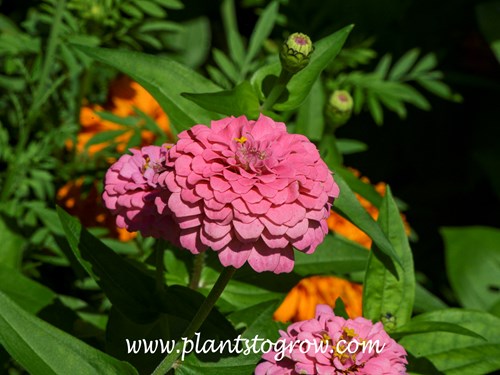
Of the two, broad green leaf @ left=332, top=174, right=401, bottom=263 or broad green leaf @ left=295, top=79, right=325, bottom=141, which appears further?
broad green leaf @ left=295, top=79, right=325, bottom=141

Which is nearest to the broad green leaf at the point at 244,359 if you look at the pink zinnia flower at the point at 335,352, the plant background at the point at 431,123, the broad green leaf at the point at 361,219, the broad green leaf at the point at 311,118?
the pink zinnia flower at the point at 335,352

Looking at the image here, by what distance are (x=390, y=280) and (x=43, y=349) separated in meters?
0.42

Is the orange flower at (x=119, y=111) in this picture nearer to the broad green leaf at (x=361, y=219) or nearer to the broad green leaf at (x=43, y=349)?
the broad green leaf at (x=361, y=219)

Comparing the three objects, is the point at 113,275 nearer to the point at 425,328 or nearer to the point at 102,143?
the point at 425,328

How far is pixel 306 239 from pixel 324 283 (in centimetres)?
54

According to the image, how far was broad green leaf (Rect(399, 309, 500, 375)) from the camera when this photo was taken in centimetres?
94

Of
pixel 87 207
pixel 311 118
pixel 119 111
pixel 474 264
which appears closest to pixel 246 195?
pixel 311 118

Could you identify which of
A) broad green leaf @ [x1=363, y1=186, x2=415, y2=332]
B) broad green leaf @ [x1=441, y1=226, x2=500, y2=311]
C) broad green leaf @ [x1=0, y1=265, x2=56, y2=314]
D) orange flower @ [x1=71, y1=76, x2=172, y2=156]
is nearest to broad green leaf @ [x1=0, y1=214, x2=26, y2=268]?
broad green leaf @ [x1=0, y1=265, x2=56, y2=314]

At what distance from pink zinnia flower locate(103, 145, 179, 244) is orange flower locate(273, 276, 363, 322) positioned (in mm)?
435

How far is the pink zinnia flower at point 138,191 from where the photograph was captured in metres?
0.79

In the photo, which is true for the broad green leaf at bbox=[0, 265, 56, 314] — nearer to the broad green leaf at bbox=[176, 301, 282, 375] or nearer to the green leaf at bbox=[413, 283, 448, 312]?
the broad green leaf at bbox=[176, 301, 282, 375]

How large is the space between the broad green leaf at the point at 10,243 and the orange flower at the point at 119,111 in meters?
0.24

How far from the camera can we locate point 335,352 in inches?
30.8

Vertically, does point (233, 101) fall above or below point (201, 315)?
above
